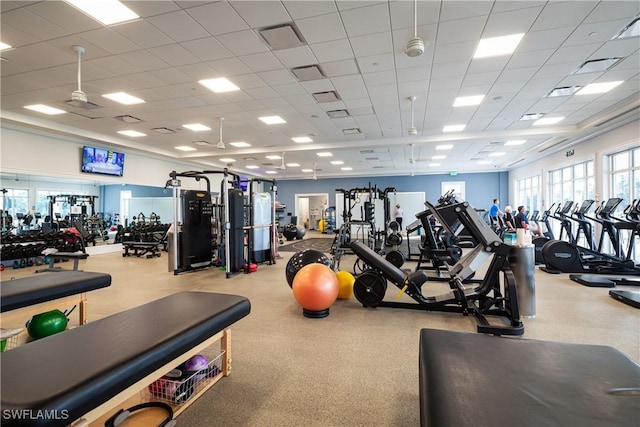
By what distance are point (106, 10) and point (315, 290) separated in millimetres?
3905

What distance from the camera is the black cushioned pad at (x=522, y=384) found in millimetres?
1101

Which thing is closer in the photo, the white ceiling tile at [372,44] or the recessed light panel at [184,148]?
the white ceiling tile at [372,44]

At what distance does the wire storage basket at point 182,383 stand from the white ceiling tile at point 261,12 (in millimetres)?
3481

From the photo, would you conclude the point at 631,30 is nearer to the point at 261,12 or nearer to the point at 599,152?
the point at 261,12

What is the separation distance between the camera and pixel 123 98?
591 centimetres

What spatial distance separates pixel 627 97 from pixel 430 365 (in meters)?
7.66

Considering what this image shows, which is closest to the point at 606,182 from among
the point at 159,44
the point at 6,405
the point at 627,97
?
the point at 627,97

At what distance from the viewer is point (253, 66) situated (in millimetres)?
4676

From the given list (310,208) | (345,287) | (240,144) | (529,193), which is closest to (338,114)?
(240,144)

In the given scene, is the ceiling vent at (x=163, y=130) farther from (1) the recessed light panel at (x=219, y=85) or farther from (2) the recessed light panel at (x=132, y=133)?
(1) the recessed light panel at (x=219, y=85)

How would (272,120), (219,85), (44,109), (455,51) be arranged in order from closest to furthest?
(455,51) < (219,85) < (44,109) < (272,120)

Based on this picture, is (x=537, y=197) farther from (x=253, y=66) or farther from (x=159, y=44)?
(x=159, y=44)

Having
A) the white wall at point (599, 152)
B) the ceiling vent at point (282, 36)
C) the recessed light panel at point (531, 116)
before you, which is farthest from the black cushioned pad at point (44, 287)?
the white wall at point (599, 152)

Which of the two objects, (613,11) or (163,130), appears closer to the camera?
(613,11)
